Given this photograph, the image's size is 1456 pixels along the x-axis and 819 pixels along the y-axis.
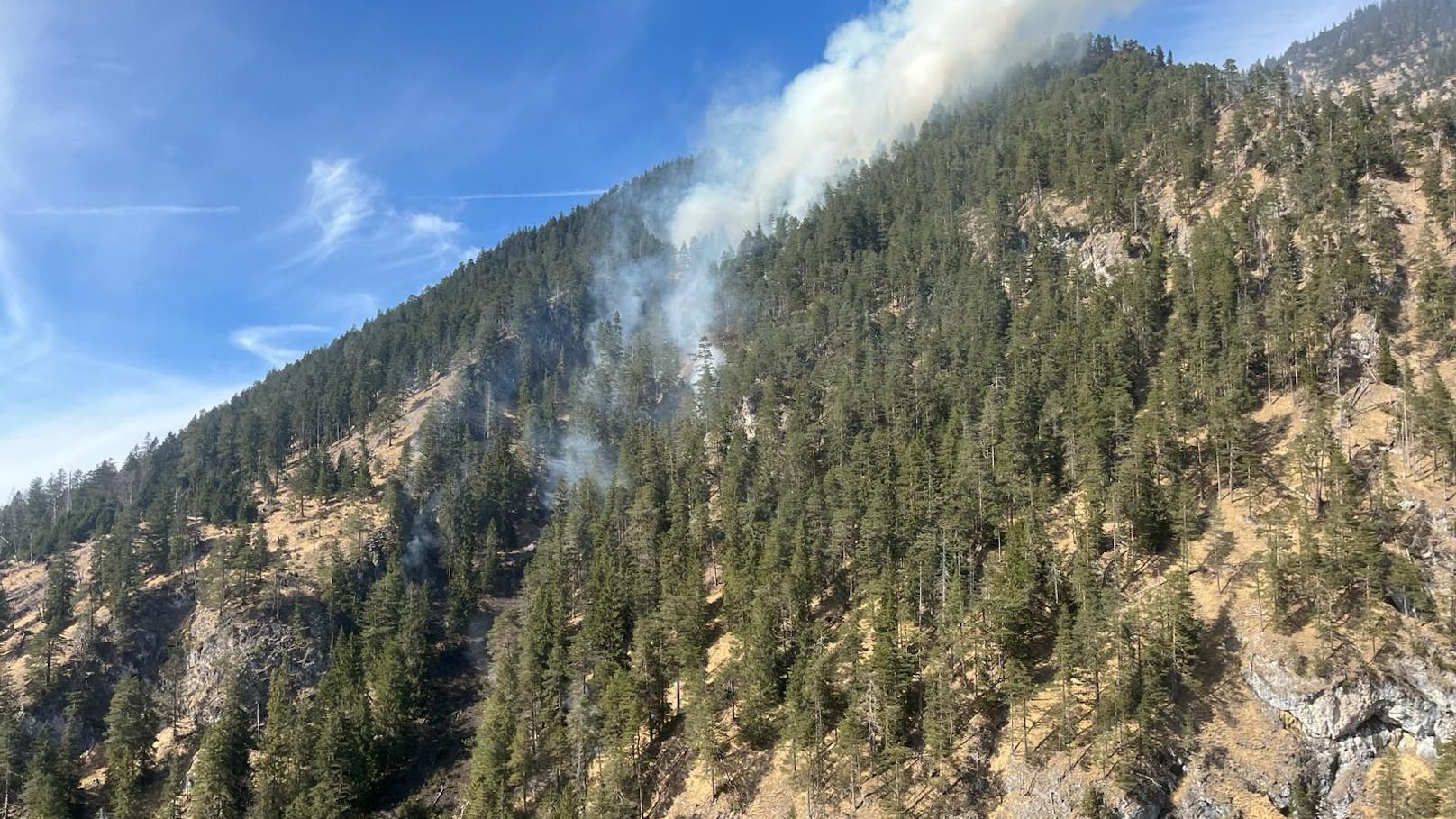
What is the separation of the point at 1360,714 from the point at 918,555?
3151 centimetres

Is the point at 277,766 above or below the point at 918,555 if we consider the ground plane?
below

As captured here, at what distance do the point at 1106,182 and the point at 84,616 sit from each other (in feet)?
532

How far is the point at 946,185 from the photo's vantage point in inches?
6294

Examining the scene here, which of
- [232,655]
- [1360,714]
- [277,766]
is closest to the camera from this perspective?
[1360,714]

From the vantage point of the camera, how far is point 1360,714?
2003 inches

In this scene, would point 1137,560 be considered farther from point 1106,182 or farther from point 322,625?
point 322,625

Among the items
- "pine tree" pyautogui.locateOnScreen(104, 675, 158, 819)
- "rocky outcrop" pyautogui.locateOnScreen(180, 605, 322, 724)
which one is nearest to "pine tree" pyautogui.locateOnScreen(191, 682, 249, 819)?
"pine tree" pyautogui.locateOnScreen(104, 675, 158, 819)

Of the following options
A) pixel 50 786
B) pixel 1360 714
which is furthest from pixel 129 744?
pixel 1360 714

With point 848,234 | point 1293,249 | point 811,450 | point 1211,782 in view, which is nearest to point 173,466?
point 811,450

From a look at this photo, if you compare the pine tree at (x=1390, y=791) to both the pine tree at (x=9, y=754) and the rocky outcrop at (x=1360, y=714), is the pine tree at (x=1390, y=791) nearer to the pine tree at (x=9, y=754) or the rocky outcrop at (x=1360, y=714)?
the rocky outcrop at (x=1360, y=714)

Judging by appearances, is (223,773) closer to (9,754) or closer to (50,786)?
(50,786)

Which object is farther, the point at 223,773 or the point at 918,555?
the point at 223,773

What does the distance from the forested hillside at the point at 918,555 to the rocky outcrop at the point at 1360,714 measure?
22 cm

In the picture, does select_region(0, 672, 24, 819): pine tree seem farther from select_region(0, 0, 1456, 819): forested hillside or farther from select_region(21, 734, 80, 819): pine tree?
select_region(21, 734, 80, 819): pine tree
